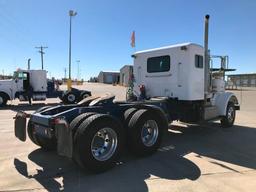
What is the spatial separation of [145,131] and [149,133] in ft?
0.45

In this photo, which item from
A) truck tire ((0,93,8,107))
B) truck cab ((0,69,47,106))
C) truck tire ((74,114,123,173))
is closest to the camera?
truck tire ((74,114,123,173))

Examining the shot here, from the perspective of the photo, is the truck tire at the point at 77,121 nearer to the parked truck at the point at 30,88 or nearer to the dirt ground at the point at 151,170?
the dirt ground at the point at 151,170

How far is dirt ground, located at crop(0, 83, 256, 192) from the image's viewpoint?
445cm

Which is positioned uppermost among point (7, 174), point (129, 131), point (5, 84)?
point (5, 84)

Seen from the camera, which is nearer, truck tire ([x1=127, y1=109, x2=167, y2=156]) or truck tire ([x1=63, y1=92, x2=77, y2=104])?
truck tire ([x1=127, y1=109, x2=167, y2=156])

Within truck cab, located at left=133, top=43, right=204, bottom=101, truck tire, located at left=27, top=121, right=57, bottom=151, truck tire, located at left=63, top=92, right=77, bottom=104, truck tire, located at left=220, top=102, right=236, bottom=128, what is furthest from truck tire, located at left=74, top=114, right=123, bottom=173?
truck tire, located at left=63, top=92, right=77, bottom=104

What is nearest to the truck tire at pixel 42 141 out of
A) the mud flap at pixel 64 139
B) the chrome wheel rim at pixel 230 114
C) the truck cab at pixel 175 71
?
the mud flap at pixel 64 139

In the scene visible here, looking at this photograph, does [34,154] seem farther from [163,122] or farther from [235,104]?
[235,104]

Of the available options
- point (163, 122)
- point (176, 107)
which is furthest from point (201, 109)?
point (163, 122)

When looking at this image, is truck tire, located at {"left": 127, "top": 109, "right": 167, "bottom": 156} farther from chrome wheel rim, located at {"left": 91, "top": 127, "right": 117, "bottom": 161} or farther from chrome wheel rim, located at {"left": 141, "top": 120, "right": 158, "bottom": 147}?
chrome wheel rim, located at {"left": 91, "top": 127, "right": 117, "bottom": 161}

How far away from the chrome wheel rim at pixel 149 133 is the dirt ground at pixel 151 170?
0.33 metres

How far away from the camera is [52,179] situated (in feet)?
15.5

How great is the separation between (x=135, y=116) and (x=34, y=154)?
8.12 ft

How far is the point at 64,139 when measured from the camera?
467 cm
